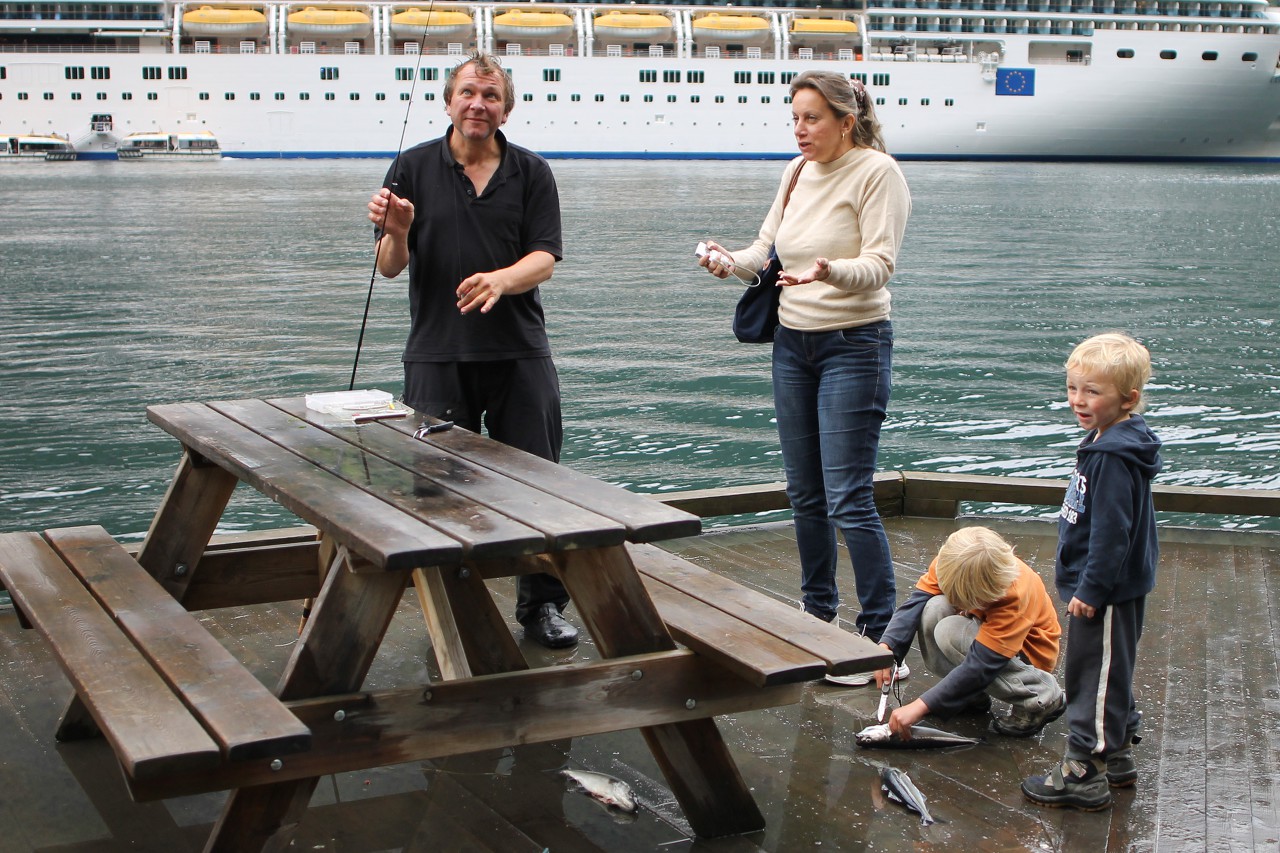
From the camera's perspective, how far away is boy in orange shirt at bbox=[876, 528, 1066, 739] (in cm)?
348

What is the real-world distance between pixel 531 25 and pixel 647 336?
2001 inches

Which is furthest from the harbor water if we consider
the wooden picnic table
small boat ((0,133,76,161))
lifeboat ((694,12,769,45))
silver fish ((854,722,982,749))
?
lifeboat ((694,12,769,45))

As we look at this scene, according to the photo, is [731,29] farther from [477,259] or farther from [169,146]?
[477,259]

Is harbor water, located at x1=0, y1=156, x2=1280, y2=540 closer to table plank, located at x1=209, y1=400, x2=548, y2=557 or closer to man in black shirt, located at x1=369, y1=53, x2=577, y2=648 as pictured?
man in black shirt, located at x1=369, y1=53, x2=577, y2=648

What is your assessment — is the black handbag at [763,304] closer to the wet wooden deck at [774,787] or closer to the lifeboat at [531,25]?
the wet wooden deck at [774,787]

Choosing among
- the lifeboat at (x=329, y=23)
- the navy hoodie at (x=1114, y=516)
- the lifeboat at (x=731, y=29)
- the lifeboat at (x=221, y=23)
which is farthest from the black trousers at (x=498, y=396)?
the lifeboat at (x=221, y=23)

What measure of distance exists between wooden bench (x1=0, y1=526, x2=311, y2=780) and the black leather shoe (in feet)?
4.19

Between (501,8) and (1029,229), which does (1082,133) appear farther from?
(1029,229)

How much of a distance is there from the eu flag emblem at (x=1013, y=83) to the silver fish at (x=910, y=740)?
63.0 m

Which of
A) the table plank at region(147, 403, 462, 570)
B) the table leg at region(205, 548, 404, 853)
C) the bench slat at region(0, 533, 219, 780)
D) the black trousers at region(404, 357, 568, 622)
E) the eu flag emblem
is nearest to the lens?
the bench slat at region(0, 533, 219, 780)

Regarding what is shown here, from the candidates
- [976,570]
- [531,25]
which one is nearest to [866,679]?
[976,570]

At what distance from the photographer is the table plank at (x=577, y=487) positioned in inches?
106

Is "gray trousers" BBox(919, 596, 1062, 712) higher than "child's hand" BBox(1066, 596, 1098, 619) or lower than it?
lower

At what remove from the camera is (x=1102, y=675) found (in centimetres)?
326
